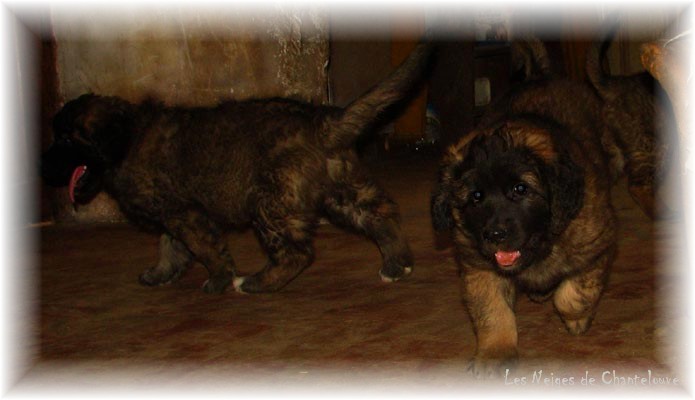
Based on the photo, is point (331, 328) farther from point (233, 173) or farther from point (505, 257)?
point (233, 173)

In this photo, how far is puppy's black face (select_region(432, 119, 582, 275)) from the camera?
363 centimetres

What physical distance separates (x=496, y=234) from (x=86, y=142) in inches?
120

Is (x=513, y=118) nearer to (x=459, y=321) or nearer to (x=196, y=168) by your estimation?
(x=459, y=321)

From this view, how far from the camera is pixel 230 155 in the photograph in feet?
17.6

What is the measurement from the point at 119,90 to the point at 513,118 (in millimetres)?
4449

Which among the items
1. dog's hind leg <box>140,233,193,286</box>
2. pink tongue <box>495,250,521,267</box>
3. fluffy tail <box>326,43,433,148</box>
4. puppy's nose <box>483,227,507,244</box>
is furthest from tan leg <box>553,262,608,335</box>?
dog's hind leg <box>140,233,193,286</box>

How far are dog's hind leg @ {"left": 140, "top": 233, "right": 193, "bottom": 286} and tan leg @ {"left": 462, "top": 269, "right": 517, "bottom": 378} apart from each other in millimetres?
2476

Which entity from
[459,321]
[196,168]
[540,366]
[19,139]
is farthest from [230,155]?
[19,139]

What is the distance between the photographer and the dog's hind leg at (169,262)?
5711 mm

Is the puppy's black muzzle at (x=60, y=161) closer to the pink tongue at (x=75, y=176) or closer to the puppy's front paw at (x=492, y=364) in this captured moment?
the pink tongue at (x=75, y=176)

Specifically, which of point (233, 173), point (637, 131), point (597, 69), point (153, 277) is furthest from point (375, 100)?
point (637, 131)

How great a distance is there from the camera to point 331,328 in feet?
14.1

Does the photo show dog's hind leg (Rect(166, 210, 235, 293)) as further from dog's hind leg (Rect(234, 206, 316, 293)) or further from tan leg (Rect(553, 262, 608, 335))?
tan leg (Rect(553, 262, 608, 335))

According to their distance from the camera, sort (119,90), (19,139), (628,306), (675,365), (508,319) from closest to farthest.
Answer: 1. (675,365)
2. (508,319)
3. (628,306)
4. (119,90)
5. (19,139)
